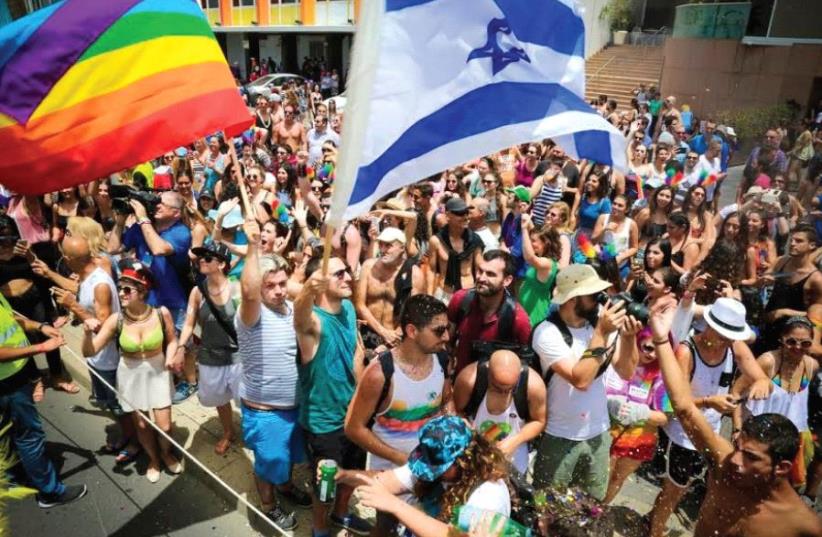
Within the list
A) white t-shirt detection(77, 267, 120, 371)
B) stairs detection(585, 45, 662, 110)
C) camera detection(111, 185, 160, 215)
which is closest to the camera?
white t-shirt detection(77, 267, 120, 371)

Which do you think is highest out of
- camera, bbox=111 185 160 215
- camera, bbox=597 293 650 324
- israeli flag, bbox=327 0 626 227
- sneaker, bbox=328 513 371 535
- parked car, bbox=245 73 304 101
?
israeli flag, bbox=327 0 626 227

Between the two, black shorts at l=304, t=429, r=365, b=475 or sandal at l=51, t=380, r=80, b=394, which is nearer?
black shorts at l=304, t=429, r=365, b=475

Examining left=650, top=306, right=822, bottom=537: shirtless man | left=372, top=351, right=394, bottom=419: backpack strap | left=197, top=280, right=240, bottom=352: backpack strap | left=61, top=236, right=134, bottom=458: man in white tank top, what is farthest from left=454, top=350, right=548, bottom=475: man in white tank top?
left=61, top=236, right=134, bottom=458: man in white tank top

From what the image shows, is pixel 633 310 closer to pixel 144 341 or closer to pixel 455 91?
pixel 455 91

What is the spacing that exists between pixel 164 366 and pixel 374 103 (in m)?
2.72

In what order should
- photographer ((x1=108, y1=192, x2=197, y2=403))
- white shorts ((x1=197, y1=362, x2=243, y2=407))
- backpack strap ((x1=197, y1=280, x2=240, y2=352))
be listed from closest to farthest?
1. backpack strap ((x1=197, y1=280, x2=240, y2=352))
2. white shorts ((x1=197, y1=362, x2=243, y2=407))
3. photographer ((x1=108, y1=192, x2=197, y2=403))

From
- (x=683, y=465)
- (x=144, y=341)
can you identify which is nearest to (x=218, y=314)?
(x=144, y=341)

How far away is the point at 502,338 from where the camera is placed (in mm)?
3570

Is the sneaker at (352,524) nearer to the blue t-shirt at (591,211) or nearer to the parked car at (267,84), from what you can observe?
the blue t-shirt at (591,211)

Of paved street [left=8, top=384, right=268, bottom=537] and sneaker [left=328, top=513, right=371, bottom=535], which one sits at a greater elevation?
sneaker [left=328, top=513, right=371, bottom=535]

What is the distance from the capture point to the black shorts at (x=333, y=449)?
3.48m

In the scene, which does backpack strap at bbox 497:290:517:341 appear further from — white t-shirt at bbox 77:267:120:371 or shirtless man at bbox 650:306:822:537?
white t-shirt at bbox 77:267:120:371

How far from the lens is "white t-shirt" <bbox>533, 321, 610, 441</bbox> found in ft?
10.7

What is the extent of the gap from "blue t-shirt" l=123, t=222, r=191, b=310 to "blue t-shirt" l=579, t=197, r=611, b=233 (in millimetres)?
4249
